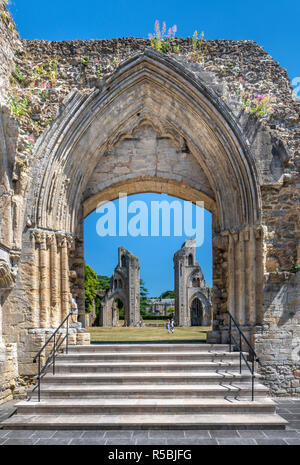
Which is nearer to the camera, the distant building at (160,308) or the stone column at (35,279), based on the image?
the stone column at (35,279)

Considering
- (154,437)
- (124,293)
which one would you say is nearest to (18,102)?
(154,437)

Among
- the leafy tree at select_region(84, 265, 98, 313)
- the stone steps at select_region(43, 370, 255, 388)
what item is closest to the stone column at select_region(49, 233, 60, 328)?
the stone steps at select_region(43, 370, 255, 388)

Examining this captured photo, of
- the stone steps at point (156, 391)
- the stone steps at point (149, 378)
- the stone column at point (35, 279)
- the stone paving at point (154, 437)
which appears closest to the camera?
the stone paving at point (154, 437)

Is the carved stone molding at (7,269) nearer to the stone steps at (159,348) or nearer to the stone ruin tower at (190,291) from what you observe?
the stone steps at (159,348)

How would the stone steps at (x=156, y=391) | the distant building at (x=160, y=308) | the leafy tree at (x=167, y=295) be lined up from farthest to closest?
the leafy tree at (x=167, y=295)
the distant building at (x=160, y=308)
the stone steps at (x=156, y=391)

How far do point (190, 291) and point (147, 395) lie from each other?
27.7m

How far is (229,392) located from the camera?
6.29 meters

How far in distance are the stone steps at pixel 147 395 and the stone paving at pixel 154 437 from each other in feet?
0.42

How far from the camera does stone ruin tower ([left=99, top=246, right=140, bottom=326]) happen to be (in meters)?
32.0

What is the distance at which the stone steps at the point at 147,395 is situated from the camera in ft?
18.4

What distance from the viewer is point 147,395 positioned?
20.8 feet

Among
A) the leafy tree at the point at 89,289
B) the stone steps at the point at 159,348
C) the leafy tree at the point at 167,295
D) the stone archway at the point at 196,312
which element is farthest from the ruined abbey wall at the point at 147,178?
the leafy tree at the point at 167,295

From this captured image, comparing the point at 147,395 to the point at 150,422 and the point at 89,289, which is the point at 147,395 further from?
the point at 89,289

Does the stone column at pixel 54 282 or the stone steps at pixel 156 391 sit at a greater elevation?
the stone column at pixel 54 282
